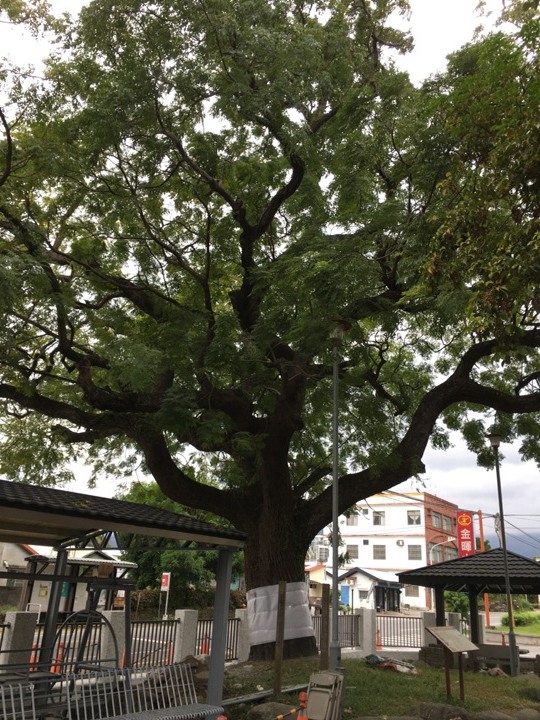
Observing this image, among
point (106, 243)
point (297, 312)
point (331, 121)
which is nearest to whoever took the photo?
point (297, 312)

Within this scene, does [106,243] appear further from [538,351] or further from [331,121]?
[538,351]

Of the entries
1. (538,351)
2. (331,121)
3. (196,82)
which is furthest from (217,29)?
(538,351)

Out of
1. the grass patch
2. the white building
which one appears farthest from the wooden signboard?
the white building

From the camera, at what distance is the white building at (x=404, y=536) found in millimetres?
54812

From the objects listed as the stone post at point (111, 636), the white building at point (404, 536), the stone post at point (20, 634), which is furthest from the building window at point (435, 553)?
the stone post at point (20, 634)

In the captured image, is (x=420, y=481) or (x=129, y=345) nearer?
(x=129, y=345)

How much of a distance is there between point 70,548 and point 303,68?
9.55m

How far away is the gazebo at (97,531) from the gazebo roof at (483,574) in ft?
35.0

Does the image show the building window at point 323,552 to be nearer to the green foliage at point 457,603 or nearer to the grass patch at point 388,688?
the green foliage at point 457,603

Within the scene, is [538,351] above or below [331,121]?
below

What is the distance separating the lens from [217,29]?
1044 cm

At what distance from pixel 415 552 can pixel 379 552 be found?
4021mm

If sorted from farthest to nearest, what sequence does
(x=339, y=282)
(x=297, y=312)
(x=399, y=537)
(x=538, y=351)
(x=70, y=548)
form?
1. (x=399, y=537)
2. (x=538, y=351)
3. (x=297, y=312)
4. (x=70, y=548)
5. (x=339, y=282)

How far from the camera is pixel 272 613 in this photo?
42.7 feet
